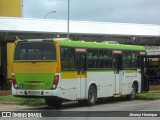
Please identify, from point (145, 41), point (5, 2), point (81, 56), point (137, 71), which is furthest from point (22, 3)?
point (81, 56)

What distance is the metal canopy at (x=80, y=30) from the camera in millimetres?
39281

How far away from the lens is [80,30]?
140 feet

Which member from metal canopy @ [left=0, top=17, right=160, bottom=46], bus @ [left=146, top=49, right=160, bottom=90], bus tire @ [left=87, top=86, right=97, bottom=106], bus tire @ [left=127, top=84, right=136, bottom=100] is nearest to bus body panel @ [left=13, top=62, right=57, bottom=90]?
bus tire @ [left=87, top=86, right=97, bottom=106]

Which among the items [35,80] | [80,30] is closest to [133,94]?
[35,80]

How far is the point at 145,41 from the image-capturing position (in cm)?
5006

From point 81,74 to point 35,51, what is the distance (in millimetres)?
2739

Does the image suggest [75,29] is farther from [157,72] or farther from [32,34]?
[157,72]

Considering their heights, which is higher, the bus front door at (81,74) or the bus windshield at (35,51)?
the bus windshield at (35,51)

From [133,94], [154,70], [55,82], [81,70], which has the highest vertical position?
[81,70]

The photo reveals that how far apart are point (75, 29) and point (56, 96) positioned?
2255cm

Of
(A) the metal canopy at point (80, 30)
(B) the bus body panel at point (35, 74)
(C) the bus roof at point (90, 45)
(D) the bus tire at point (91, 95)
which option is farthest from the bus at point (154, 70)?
(B) the bus body panel at point (35, 74)

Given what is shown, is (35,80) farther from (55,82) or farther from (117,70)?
(117,70)

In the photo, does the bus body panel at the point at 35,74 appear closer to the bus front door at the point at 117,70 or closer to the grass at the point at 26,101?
the grass at the point at 26,101

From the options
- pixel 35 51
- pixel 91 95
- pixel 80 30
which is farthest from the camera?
pixel 80 30
